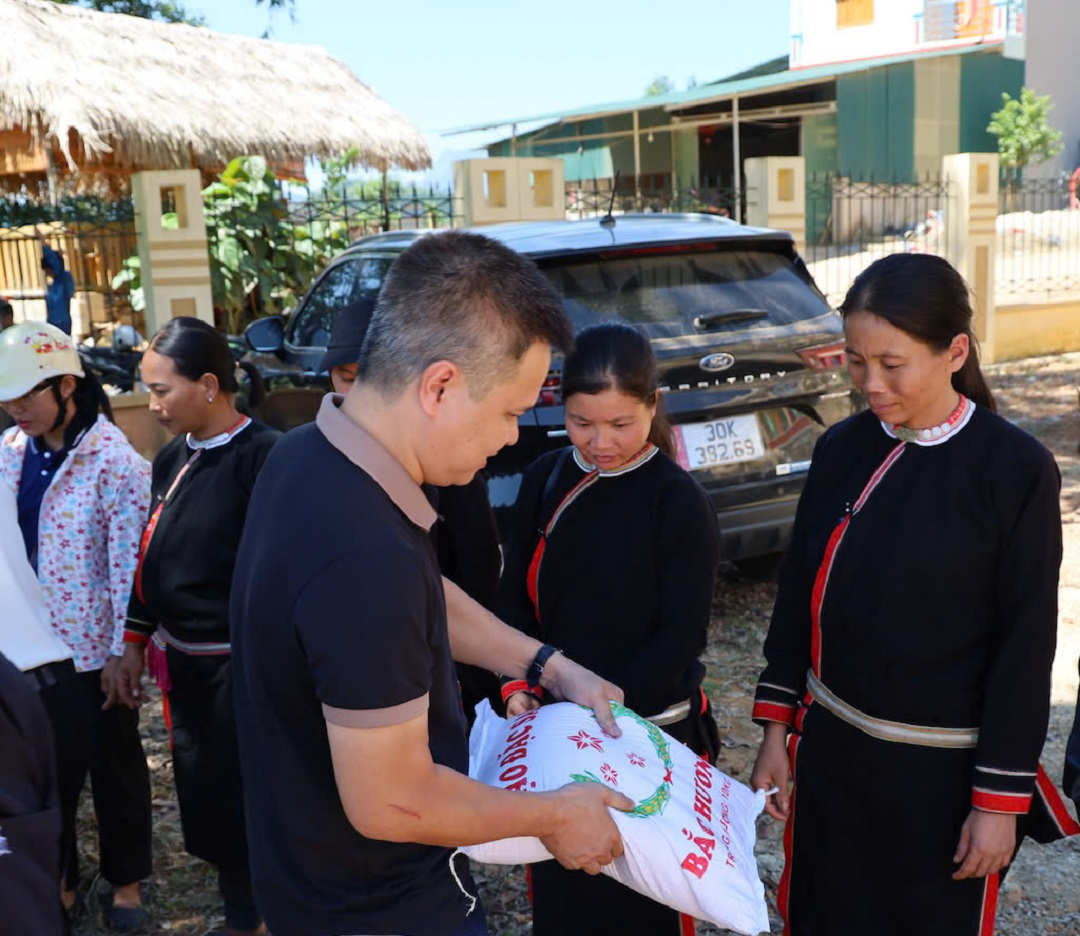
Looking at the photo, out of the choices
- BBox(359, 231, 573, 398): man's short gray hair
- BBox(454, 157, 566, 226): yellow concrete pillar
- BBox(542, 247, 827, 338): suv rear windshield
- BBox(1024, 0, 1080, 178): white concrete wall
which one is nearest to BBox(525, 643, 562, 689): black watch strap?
BBox(359, 231, 573, 398): man's short gray hair

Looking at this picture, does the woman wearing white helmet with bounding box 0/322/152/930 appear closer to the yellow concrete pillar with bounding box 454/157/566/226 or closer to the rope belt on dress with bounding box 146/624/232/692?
the rope belt on dress with bounding box 146/624/232/692

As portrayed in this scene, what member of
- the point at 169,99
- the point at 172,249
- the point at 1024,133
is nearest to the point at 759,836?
the point at 172,249

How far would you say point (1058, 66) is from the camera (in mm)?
30078

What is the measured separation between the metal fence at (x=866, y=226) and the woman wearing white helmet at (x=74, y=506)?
4.08 m

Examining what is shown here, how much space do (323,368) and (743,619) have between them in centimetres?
316

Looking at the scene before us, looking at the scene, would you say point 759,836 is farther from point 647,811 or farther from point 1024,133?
point 1024,133

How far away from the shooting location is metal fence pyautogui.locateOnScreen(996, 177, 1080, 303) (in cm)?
1470

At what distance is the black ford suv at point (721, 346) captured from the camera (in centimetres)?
461

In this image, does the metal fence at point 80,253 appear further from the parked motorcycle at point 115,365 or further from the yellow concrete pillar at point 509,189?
the yellow concrete pillar at point 509,189

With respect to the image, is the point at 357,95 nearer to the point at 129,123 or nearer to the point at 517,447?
the point at 129,123

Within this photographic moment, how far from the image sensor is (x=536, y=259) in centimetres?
455

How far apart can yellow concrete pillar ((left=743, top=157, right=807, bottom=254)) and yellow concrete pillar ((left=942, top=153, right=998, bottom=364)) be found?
220 cm

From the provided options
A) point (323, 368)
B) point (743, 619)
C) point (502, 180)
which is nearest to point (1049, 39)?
point (502, 180)

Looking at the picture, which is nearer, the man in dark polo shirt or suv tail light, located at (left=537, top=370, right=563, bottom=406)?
the man in dark polo shirt
